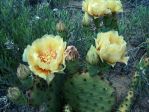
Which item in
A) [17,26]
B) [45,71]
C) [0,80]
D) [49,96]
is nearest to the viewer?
[45,71]

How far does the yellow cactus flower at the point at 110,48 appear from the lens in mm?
2631

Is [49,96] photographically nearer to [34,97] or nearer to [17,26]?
[34,97]

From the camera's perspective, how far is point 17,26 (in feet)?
12.1

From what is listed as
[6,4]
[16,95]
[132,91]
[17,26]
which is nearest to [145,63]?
[132,91]

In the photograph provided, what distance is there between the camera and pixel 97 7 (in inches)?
113

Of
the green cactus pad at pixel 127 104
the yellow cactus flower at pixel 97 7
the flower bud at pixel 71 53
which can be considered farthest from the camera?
the green cactus pad at pixel 127 104

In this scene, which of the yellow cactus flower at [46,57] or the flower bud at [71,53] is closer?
the yellow cactus flower at [46,57]

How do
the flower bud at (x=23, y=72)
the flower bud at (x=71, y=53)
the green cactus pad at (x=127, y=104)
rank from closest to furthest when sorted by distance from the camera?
the flower bud at (x=23, y=72) → the flower bud at (x=71, y=53) → the green cactus pad at (x=127, y=104)

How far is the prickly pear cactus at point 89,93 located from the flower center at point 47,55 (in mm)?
255

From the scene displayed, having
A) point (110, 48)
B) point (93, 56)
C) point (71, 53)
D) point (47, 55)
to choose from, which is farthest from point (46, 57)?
point (110, 48)

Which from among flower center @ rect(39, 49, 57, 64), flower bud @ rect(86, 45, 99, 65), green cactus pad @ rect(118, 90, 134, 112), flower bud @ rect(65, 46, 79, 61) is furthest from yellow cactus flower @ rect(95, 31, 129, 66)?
green cactus pad @ rect(118, 90, 134, 112)

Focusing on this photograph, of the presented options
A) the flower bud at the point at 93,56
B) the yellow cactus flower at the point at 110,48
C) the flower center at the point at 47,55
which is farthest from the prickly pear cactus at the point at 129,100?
the flower center at the point at 47,55

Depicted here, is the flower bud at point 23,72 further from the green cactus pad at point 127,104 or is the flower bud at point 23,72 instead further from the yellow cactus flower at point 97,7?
the green cactus pad at point 127,104

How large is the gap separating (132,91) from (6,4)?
5.23 feet
